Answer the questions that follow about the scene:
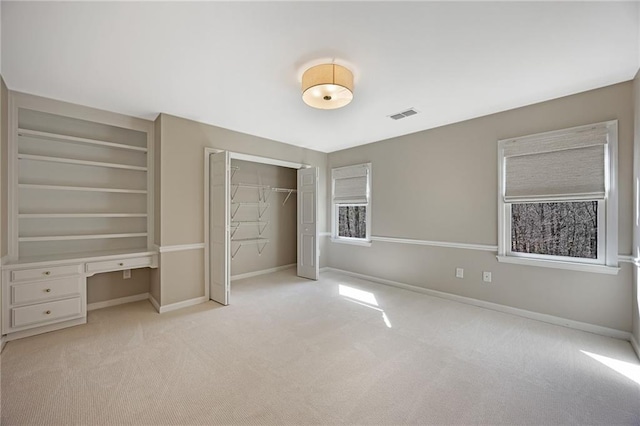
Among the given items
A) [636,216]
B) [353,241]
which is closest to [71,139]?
[353,241]

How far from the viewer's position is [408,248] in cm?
437

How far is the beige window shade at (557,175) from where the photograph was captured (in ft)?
9.25

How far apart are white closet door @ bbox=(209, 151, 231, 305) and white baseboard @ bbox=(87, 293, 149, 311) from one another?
3.28 ft

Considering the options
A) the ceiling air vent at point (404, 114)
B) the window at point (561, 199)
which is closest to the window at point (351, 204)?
the ceiling air vent at point (404, 114)

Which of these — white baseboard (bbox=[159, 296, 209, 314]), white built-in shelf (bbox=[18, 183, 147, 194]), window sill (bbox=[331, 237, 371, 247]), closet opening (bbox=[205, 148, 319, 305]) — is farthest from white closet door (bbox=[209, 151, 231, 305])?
window sill (bbox=[331, 237, 371, 247])

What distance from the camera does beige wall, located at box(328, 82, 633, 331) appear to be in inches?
107

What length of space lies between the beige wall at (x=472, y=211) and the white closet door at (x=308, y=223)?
73cm

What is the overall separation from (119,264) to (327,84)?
3.22 meters

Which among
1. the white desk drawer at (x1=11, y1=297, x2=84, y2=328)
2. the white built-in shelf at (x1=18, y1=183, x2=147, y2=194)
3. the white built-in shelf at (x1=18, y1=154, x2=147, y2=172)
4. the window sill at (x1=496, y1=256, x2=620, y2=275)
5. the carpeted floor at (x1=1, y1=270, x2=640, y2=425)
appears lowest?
the carpeted floor at (x1=1, y1=270, x2=640, y2=425)

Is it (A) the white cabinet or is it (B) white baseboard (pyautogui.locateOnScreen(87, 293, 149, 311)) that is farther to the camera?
(B) white baseboard (pyautogui.locateOnScreen(87, 293, 149, 311))

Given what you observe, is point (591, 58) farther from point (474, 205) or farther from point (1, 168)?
point (1, 168)

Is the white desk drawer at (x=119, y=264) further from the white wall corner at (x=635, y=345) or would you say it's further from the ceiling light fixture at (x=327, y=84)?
the white wall corner at (x=635, y=345)

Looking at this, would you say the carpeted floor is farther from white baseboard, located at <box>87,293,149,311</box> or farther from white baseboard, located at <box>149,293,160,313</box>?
white baseboard, located at <box>87,293,149,311</box>

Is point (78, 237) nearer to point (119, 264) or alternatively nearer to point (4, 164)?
point (119, 264)
